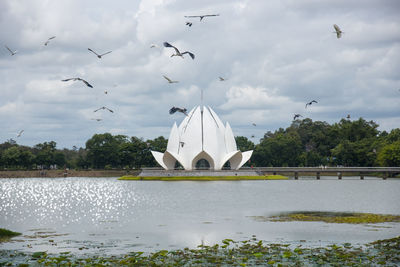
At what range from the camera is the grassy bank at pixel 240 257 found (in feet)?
58.3

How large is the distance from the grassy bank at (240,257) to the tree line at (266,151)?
3228 inches

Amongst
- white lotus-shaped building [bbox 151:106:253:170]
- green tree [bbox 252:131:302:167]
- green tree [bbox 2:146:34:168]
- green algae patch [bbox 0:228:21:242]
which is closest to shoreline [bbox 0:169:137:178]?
green tree [bbox 2:146:34:168]

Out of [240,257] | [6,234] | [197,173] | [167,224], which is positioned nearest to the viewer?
[240,257]

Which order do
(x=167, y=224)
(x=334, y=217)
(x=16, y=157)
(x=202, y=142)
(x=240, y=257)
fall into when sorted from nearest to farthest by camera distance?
(x=240, y=257)
(x=167, y=224)
(x=334, y=217)
(x=202, y=142)
(x=16, y=157)

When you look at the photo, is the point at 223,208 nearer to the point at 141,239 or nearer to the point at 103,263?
the point at 141,239

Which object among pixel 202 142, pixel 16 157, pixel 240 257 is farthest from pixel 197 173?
pixel 240 257

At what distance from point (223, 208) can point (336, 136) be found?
90112mm

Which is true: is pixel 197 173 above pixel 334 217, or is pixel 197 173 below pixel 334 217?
above

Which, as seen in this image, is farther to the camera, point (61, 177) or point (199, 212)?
point (61, 177)

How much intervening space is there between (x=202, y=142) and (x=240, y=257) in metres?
75.1

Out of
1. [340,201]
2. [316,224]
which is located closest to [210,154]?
[340,201]

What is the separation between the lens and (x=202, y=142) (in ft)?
308

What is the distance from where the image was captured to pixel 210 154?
9388 centimetres

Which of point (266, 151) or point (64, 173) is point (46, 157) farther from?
point (266, 151)
